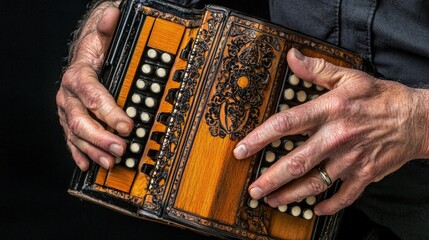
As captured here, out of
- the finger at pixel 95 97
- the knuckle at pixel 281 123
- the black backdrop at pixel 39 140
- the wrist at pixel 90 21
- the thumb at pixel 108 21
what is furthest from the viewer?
the black backdrop at pixel 39 140

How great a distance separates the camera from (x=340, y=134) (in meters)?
1.32

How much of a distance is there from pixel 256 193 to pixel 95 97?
0.44 meters

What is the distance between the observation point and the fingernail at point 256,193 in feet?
4.43

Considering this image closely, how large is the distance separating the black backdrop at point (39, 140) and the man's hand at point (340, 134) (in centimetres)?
78

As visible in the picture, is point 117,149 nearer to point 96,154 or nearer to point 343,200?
point 96,154

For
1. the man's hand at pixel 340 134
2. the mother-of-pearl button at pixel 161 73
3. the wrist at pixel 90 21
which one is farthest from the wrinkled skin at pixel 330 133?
the wrist at pixel 90 21

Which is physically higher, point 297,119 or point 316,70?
point 316,70

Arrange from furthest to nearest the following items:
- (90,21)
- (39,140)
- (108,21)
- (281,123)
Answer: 1. (39,140)
2. (90,21)
3. (108,21)
4. (281,123)

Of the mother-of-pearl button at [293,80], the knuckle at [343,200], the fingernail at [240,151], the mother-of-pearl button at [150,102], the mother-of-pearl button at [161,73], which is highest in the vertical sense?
the mother-of-pearl button at [293,80]

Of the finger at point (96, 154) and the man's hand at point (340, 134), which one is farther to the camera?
the finger at point (96, 154)

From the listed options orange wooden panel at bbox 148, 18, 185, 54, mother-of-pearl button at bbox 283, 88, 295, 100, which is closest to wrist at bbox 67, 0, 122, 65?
orange wooden panel at bbox 148, 18, 185, 54

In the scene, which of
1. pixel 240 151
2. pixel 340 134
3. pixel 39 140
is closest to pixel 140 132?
pixel 240 151

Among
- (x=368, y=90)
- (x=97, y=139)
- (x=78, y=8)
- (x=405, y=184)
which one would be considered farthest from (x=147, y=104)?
(x=78, y=8)

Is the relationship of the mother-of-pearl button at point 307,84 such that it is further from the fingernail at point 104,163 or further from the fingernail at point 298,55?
the fingernail at point 104,163
